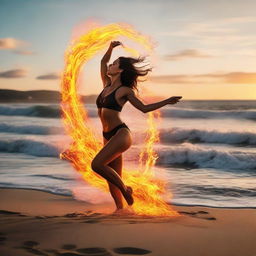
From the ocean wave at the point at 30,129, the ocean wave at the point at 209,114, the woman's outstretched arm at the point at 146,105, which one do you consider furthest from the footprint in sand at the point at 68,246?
the ocean wave at the point at 209,114

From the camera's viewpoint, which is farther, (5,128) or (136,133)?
(5,128)

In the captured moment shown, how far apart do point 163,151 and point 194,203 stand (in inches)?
331

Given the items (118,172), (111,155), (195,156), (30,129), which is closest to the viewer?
(111,155)

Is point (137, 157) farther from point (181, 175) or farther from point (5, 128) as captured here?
point (5, 128)

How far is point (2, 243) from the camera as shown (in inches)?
230

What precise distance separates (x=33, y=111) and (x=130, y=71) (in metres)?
40.1

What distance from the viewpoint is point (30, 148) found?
19.0m

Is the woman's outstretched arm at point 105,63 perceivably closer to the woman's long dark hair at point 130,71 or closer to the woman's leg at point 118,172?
the woman's long dark hair at point 130,71

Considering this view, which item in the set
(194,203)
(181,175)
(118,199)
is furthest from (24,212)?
(181,175)

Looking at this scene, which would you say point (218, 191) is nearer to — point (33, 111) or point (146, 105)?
point (146, 105)

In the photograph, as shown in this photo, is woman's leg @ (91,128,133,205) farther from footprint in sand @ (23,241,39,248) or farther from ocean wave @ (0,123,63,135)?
ocean wave @ (0,123,63,135)

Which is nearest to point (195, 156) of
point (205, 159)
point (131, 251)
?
point (205, 159)

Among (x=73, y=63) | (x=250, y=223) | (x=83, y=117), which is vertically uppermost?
(x=73, y=63)

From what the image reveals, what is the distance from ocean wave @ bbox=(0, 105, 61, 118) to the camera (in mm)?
45062
